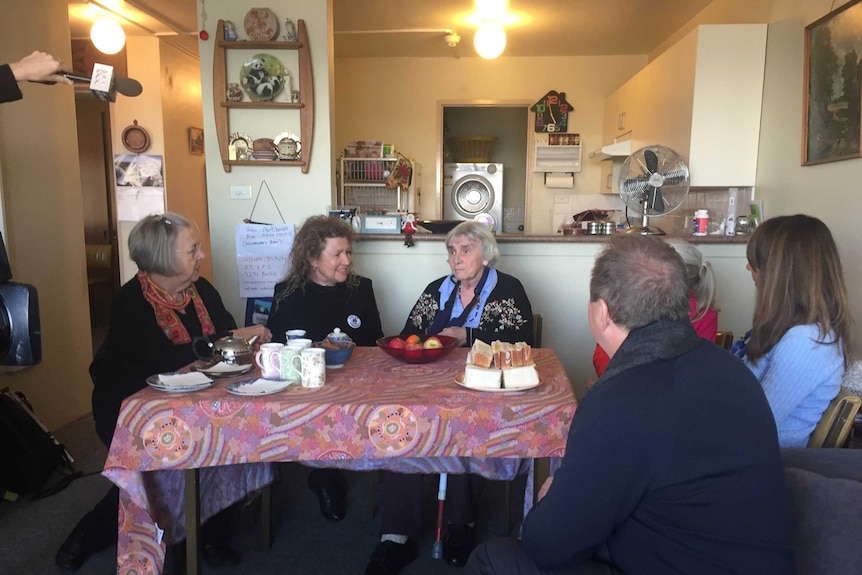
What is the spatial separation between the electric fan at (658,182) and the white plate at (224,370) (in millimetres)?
2183

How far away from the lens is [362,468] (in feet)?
5.85

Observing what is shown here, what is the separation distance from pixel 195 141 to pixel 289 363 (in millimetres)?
4467

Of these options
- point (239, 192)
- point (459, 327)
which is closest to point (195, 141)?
point (239, 192)

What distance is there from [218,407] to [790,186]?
296cm

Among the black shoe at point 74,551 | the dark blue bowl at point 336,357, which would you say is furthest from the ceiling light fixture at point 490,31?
the black shoe at point 74,551

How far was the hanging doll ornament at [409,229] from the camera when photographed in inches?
117

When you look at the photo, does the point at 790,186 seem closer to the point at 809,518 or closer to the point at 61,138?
the point at 809,518

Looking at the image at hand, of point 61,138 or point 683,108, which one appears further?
point 683,108

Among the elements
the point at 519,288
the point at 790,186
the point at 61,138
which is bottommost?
the point at 519,288

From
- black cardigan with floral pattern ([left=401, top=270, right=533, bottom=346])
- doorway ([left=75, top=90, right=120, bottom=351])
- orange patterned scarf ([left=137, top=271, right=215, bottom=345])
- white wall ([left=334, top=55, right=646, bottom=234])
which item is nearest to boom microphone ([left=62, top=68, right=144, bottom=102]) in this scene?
orange patterned scarf ([left=137, top=271, right=215, bottom=345])

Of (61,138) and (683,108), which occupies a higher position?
(683,108)

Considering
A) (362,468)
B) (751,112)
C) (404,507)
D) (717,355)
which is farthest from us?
(751,112)

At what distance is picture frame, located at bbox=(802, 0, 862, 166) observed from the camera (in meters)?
2.39

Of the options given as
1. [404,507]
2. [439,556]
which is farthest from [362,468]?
[439,556]
